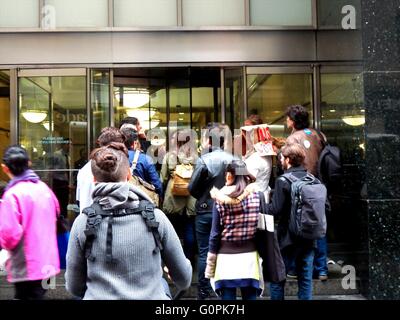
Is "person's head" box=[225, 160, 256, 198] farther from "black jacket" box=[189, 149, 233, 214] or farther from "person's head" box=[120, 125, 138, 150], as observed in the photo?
"person's head" box=[120, 125, 138, 150]

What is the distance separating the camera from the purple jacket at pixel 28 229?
14.0ft

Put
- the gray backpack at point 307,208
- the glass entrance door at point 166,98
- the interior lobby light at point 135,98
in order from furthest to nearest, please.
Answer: the interior lobby light at point 135,98 → the glass entrance door at point 166,98 → the gray backpack at point 307,208

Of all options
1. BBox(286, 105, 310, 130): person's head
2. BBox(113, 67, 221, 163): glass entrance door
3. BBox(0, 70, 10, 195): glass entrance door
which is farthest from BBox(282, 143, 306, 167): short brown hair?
BBox(0, 70, 10, 195): glass entrance door

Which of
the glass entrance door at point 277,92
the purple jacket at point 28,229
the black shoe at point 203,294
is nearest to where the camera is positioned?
the purple jacket at point 28,229

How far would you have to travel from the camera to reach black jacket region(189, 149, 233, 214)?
588 cm

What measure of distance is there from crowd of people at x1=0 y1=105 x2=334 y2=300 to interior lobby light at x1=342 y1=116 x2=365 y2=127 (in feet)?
1.45

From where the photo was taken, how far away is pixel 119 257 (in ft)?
10.2

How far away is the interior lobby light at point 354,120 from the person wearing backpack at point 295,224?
1.39 m

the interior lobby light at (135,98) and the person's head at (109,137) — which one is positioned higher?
the interior lobby light at (135,98)

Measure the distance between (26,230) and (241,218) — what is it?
1.80 meters

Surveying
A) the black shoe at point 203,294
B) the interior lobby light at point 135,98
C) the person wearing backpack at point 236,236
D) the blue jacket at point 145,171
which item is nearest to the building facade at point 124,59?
the interior lobby light at point 135,98

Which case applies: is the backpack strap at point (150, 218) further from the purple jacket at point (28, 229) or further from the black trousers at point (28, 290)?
the black trousers at point (28, 290)
